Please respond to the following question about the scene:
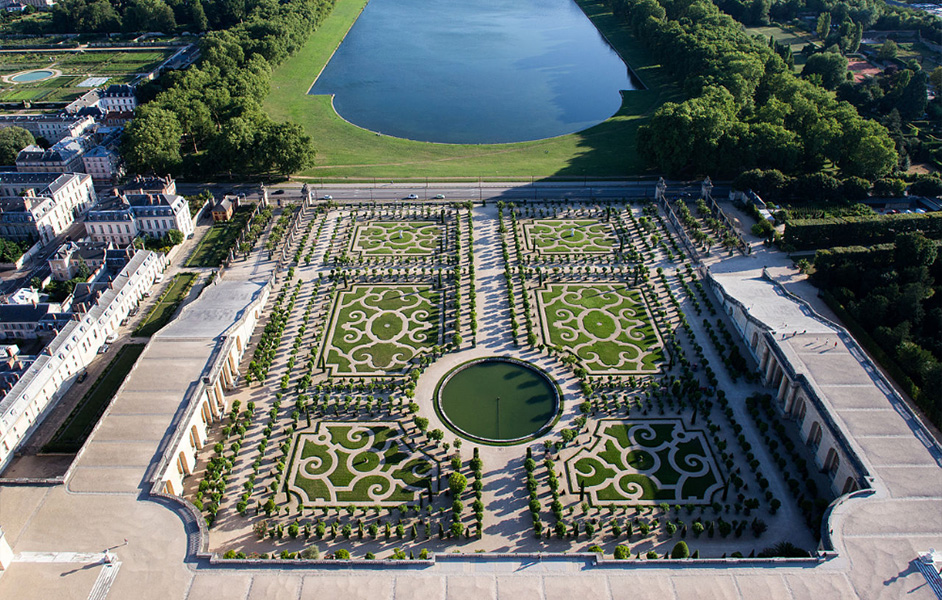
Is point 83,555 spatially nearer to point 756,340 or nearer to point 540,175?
point 756,340

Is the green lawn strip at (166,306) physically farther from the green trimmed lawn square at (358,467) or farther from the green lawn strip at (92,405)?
the green trimmed lawn square at (358,467)

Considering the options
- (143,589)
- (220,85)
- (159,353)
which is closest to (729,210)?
(159,353)

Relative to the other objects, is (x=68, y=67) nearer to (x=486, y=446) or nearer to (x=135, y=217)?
(x=135, y=217)

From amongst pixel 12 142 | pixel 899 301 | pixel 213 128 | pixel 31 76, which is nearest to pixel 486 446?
pixel 899 301

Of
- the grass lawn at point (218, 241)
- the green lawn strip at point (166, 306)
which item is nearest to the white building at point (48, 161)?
the grass lawn at point (218, 241)

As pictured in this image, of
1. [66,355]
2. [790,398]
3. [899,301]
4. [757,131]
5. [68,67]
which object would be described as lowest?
[68,67]

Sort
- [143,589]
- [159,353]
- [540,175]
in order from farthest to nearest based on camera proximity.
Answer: [540,175]
[159,353]
[143,589]
